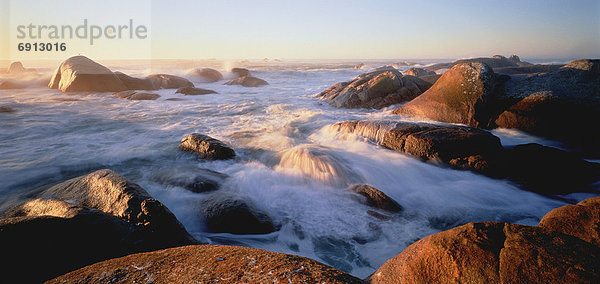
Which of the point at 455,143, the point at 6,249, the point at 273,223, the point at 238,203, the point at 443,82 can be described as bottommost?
the point at 273,223

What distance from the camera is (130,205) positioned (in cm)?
257

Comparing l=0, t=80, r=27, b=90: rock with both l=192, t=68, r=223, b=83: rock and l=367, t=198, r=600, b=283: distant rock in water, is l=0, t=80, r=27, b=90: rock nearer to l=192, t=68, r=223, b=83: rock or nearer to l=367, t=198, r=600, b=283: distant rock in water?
l=192, t=68, r=223, b=83: rock

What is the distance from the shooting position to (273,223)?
345 centimetres

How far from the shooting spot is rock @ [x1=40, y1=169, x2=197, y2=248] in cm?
243

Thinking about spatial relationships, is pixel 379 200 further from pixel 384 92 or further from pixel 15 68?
pixel 15 68

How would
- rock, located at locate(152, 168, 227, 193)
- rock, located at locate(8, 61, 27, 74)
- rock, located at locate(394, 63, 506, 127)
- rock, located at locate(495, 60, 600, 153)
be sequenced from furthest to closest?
rock, located at locate(8, 61, 27, 74) → rock, located at locate(394, 63, 506, 127) → rock, located at locate(495, 60, 600, 153) → rock, located at locate(152, 168, 227, 193)

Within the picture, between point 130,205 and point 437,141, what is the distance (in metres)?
4.82

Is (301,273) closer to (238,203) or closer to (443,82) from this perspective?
(238,203)

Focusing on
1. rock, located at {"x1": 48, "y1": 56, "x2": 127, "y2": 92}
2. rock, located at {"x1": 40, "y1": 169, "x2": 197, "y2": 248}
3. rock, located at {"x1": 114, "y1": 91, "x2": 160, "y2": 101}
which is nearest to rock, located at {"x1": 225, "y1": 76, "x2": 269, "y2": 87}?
rock, located at {"x1": 114, "y1": 91, "x2": 160, "y2": 101}

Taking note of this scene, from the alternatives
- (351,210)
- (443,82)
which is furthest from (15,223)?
(443,82)

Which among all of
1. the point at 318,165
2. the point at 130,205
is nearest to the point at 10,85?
the point at 130,205

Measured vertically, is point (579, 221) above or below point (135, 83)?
below

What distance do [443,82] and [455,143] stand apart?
2942 millimetres

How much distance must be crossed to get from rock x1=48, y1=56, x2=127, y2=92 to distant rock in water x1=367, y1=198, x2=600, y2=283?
18.0m
